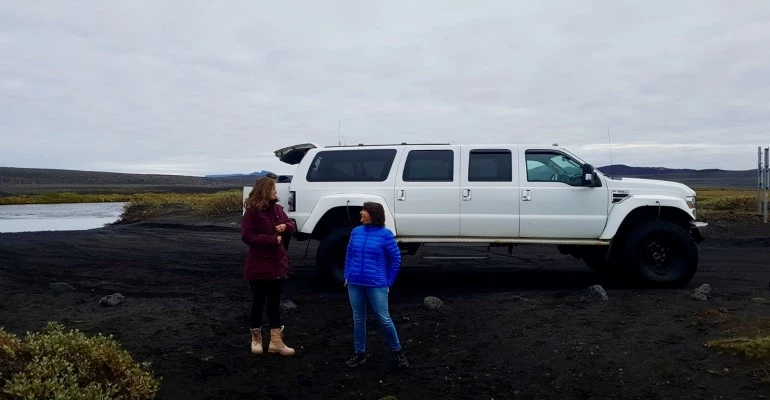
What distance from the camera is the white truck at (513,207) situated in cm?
960

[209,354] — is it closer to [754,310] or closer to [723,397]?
[723,397]

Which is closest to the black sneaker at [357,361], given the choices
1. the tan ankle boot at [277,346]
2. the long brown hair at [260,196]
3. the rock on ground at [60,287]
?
the tan ankle boot at [277,346]

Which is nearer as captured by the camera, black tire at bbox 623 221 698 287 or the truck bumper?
black tire at bbox 623 221 698 287

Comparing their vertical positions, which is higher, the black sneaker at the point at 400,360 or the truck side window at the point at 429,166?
the truck side window at the point at 429,166

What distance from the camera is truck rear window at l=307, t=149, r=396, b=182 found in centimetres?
1007

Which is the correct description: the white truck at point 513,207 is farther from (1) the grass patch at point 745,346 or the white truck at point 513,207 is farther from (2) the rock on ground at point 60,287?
(2) the rock on ground at point 60,287

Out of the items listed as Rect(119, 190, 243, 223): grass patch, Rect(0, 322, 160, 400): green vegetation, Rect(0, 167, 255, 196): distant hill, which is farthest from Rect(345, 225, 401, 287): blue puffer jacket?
Rect(0, 167, 255, 196): distant hill

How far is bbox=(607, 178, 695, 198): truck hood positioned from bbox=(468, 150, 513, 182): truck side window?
147 cm

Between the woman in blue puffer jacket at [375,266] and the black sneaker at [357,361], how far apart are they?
0.01 metres

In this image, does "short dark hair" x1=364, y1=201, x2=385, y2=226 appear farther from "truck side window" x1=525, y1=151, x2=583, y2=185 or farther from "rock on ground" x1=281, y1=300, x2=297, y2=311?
"truck side window" x1=525, y1=151, x2=583, y2=185

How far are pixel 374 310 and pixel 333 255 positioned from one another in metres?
3.49

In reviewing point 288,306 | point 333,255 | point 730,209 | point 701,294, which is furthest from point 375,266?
point 730,209

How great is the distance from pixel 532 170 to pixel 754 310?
3373 millimetres

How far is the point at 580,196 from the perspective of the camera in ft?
31.6
